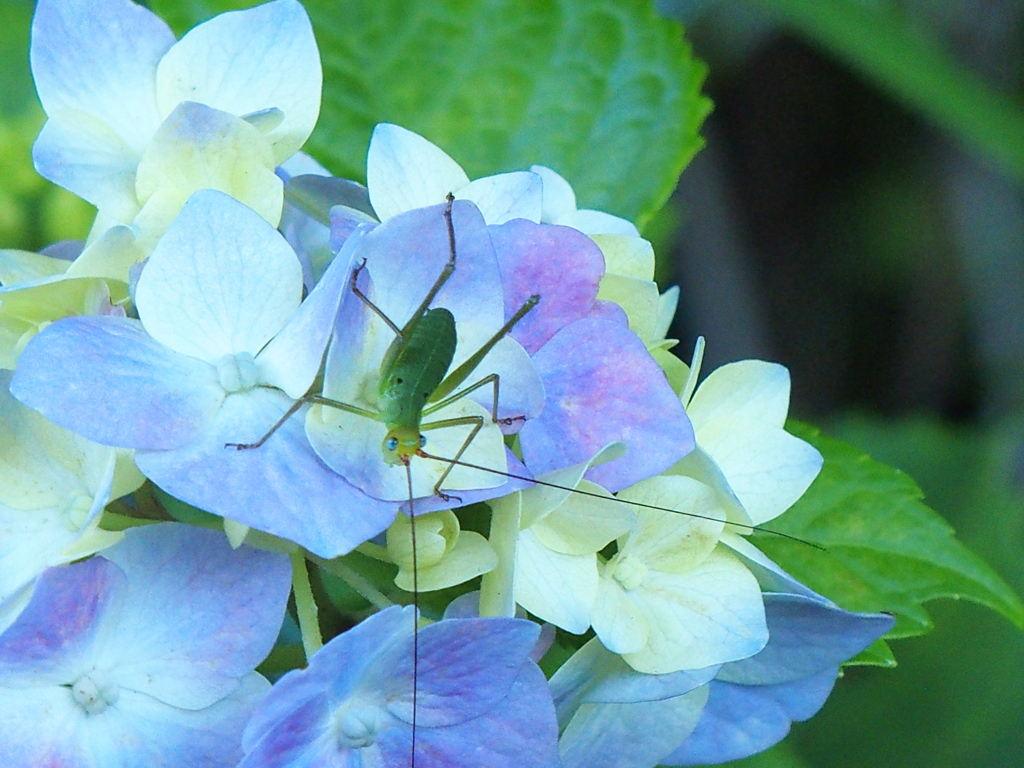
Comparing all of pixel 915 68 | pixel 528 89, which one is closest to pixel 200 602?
pixel 528 89

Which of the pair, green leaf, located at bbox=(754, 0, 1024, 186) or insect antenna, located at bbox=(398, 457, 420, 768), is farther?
green leaf, located at bbox=(754, 0, 1024, 186)

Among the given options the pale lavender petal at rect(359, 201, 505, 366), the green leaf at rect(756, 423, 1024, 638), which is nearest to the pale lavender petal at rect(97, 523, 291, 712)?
the pale lavender petal at rect(359, 201, 505, 366)

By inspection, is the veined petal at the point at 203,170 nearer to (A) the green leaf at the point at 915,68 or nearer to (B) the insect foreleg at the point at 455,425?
(B) the insect foreleg at the point at 455,425

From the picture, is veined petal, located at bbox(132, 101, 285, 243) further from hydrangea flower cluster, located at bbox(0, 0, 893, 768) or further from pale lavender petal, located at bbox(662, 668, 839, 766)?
pale lavender petal, located at bbox(662, 668, 839, 766)

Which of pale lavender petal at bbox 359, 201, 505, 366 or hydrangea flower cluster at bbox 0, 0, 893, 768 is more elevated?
pale lavender petal at bbox 359, 201, 505, 366

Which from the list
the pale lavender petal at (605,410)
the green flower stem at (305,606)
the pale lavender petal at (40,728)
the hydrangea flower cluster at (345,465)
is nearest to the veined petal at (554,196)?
the hydrangea flower cluster at (345,465)

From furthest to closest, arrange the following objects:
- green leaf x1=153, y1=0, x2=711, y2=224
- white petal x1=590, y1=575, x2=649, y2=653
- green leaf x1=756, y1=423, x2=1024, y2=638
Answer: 1. green leaf x1=153, y1=0, x2=711, y2=224
2. green leaf x1=756, y1=423, x2=1024, y2=638
3. white petal x1=590, y1=575, x2=649, y2=653

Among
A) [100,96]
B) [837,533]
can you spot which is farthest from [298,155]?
[837,533]
